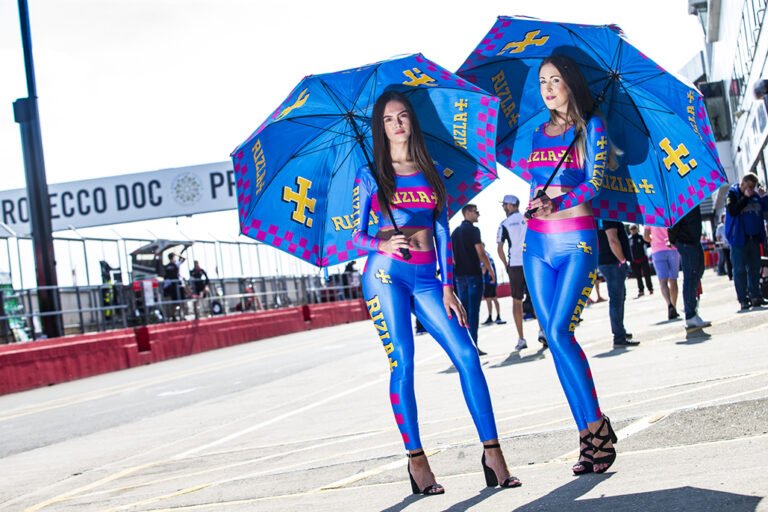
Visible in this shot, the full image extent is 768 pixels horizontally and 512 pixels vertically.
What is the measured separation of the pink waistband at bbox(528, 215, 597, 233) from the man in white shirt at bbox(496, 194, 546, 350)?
26.1 feet

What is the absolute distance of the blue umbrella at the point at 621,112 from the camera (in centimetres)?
559

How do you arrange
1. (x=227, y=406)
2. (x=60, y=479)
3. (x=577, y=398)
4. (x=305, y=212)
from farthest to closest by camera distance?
(x=227, y=406), (x=60, y=479), (x=305, y=212), (x=577, y=398)

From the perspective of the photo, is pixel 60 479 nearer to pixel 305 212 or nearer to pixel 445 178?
pixel 305 212

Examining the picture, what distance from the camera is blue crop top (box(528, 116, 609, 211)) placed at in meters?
5.16

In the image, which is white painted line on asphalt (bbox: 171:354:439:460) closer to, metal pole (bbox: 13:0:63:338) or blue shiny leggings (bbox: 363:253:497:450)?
blue shiny leggings (bbox: 363:253:497:450)

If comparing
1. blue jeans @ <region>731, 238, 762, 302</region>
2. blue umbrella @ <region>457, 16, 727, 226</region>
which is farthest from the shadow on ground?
blue jeans @ <region>731, 238, 762, 302</region>

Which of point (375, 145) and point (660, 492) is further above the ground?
point (375, 145)

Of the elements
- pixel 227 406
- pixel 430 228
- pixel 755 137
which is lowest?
pixel 227 406

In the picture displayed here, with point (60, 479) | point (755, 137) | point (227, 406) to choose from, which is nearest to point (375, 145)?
point (60, 479)

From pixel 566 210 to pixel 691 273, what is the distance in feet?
23.5

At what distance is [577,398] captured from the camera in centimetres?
505

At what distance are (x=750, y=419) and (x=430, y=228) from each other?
1.89 meters

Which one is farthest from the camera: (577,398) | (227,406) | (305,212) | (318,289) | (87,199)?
(87,199)

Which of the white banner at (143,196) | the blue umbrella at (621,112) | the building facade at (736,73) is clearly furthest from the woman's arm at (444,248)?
the white banner at (143,196)
